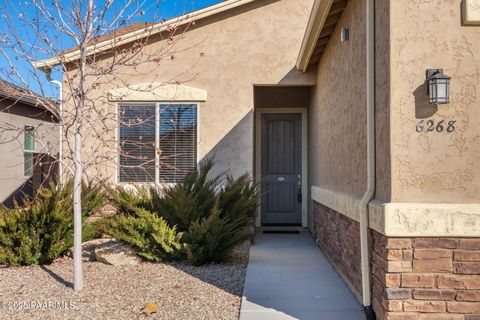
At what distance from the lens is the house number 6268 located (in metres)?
3.96

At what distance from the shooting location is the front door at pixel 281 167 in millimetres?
11211

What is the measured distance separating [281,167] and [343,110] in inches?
195

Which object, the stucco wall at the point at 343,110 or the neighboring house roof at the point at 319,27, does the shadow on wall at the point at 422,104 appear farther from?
the neighboring house roof at the point at 319,27

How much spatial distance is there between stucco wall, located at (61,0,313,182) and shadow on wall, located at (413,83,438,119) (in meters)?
5.75

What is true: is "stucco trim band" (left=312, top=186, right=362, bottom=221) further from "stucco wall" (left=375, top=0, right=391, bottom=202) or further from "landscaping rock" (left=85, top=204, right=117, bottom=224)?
"landscaping rock" (left=85, top=204, right=117, bottom=224)

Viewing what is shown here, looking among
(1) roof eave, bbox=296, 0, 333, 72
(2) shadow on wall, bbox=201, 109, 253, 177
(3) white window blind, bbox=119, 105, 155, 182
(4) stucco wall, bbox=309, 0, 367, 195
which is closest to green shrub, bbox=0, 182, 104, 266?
(3) white window blind, bbox=119, 105, 155, 182

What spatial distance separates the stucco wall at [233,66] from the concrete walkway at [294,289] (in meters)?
2.41

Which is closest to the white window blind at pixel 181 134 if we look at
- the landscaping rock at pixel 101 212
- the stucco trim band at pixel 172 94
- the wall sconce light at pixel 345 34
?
the stucco trim band at pixel 172 94

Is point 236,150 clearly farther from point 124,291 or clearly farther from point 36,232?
point 124,291

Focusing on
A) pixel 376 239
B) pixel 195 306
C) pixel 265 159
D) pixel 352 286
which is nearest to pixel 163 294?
pixel 195 306

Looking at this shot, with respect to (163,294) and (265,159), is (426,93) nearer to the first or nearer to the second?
(163,294)

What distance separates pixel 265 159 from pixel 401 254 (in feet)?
24.0

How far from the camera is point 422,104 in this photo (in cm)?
401

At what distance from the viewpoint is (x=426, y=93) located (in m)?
4.00
